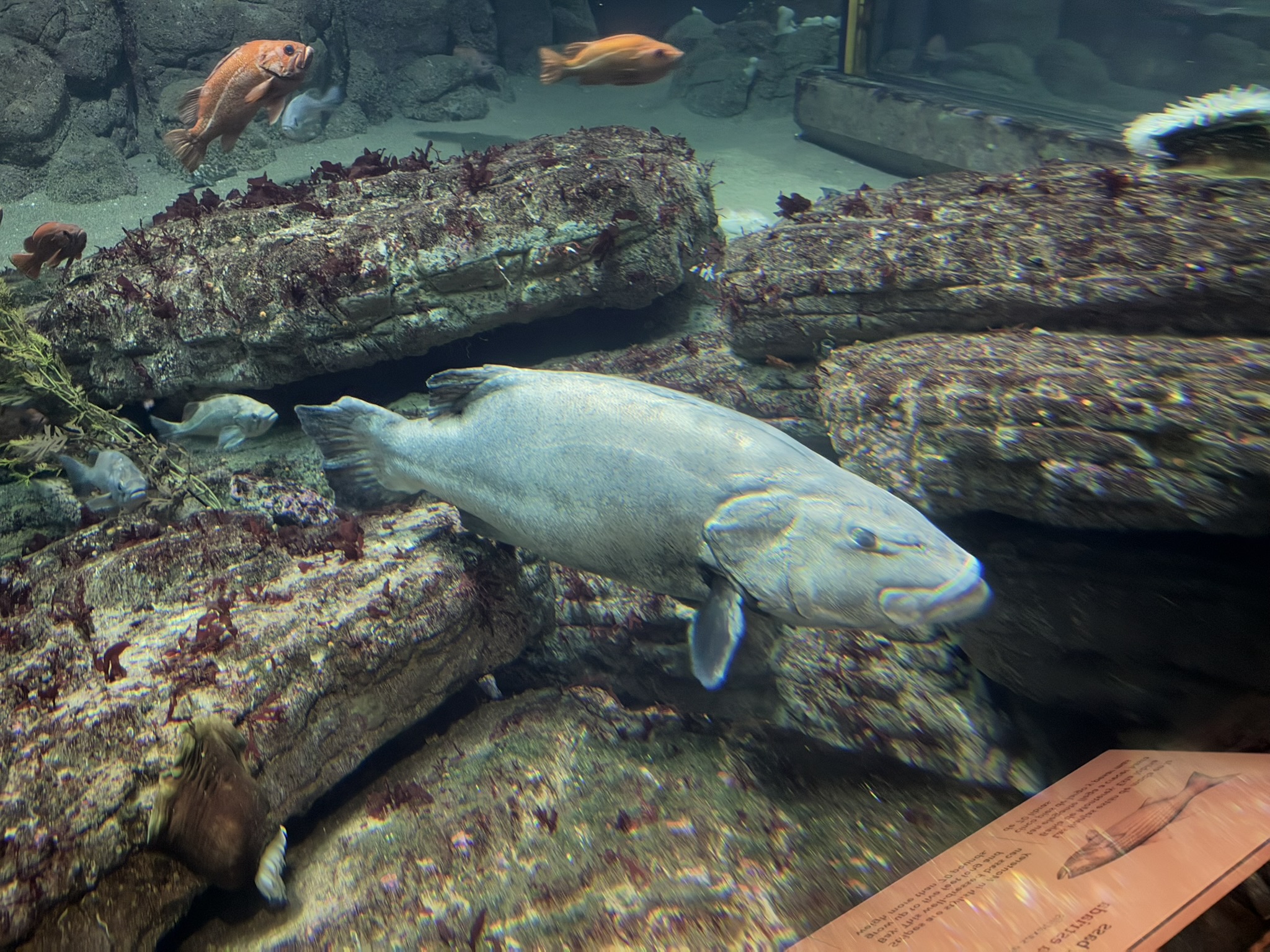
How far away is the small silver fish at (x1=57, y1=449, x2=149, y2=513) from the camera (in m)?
4.66

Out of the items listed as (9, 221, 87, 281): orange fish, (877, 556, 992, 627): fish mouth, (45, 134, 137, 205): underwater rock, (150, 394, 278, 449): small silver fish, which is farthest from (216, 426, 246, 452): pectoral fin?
(45, 134, 137, 205): underwater rock

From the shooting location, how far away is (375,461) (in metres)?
3.83

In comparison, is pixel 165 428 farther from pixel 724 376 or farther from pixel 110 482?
pixel 724 376

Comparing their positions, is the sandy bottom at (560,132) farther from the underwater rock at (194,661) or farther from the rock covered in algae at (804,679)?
the rock covered in algae at (804,679)

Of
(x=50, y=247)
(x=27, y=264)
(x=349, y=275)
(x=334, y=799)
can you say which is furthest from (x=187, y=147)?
(x=334, y=799)

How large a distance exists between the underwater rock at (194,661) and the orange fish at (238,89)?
13.9 feet

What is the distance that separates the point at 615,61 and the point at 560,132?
7890 mm

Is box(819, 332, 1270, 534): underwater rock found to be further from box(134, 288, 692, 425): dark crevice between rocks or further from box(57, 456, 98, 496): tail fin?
box(57, 456, 98, 496): tail fin

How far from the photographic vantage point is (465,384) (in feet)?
11.5

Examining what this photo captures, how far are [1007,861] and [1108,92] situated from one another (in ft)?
96.4

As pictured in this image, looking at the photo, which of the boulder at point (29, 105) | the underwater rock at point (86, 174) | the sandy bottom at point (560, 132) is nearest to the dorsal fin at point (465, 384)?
the sandy bottom at point (560, 132)

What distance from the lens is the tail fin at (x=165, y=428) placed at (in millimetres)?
5207

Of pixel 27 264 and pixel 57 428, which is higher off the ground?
pixel 27 264

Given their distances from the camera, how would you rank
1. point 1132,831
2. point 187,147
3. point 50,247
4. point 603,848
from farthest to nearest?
point 187,147, point 50,247, point 603,848, point 1132,831
